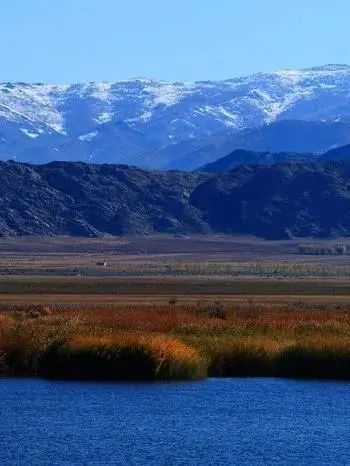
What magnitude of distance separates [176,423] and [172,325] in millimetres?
12858

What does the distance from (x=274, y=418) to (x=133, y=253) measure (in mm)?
137777

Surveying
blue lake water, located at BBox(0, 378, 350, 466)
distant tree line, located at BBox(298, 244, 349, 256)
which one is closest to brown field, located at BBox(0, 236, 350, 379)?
blue lake water, located at BBox(0, 378, 350, 466)

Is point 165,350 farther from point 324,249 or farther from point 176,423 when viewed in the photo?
point 324,249

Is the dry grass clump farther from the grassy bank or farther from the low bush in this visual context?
the low bush

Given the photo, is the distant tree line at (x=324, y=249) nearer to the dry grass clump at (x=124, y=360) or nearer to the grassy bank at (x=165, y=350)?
the grassy bank at (x=165, y=350)

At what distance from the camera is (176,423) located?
3512 cm

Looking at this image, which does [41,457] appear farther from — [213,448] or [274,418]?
[274,418]

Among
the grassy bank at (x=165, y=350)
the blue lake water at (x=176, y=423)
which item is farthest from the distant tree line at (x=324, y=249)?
the blue lake water at (x=176, y=423)

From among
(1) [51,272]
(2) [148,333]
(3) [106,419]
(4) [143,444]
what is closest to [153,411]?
(3) [106,419]

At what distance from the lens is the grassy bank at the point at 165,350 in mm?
40250

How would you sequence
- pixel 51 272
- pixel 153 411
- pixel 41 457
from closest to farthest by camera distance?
pixel 41 457
pixel 153 411
pixel 51 272

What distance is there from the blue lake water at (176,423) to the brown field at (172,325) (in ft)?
3.03

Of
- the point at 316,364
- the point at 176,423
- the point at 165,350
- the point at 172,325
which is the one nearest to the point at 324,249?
the point at 172,325

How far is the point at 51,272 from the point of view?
11894 cm
